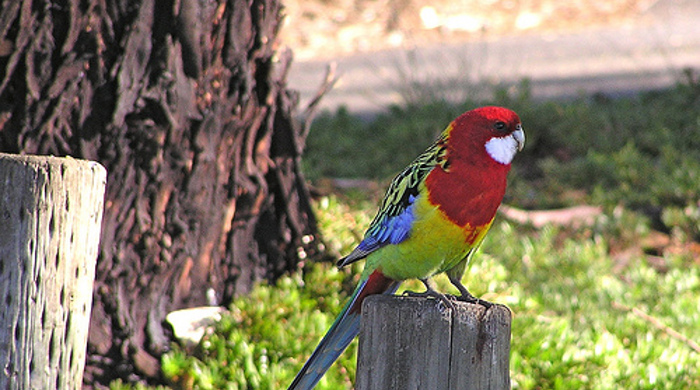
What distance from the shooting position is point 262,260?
4.08 m

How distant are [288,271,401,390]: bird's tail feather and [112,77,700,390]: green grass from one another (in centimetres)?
59

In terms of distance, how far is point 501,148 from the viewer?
9.16 ft

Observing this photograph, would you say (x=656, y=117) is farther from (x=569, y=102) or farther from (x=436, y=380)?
(x=436, y=380)

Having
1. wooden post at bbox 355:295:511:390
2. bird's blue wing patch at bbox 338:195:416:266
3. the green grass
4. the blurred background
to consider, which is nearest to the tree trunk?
the green grass

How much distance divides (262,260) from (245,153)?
548 millimetres

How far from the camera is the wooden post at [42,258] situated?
2.18m

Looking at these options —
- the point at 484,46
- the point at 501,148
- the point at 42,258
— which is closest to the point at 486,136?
the point at 501,148

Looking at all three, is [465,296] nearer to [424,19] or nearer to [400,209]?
[400,209]

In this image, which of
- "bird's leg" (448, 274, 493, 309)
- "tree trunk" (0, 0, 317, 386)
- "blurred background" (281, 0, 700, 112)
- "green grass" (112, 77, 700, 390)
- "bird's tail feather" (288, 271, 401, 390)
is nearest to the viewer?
"bird's tail feather" (288, 271, 401, 390)

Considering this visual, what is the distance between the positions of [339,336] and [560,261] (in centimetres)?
272

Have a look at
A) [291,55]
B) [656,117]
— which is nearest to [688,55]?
[656,117]

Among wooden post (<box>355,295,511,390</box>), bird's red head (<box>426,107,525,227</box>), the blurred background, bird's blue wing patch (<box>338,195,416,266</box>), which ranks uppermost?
the blurred background

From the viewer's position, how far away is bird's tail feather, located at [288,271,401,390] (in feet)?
8.51

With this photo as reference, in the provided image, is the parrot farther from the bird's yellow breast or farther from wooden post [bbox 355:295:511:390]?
wooden post [bbox 355:295:511:390]
